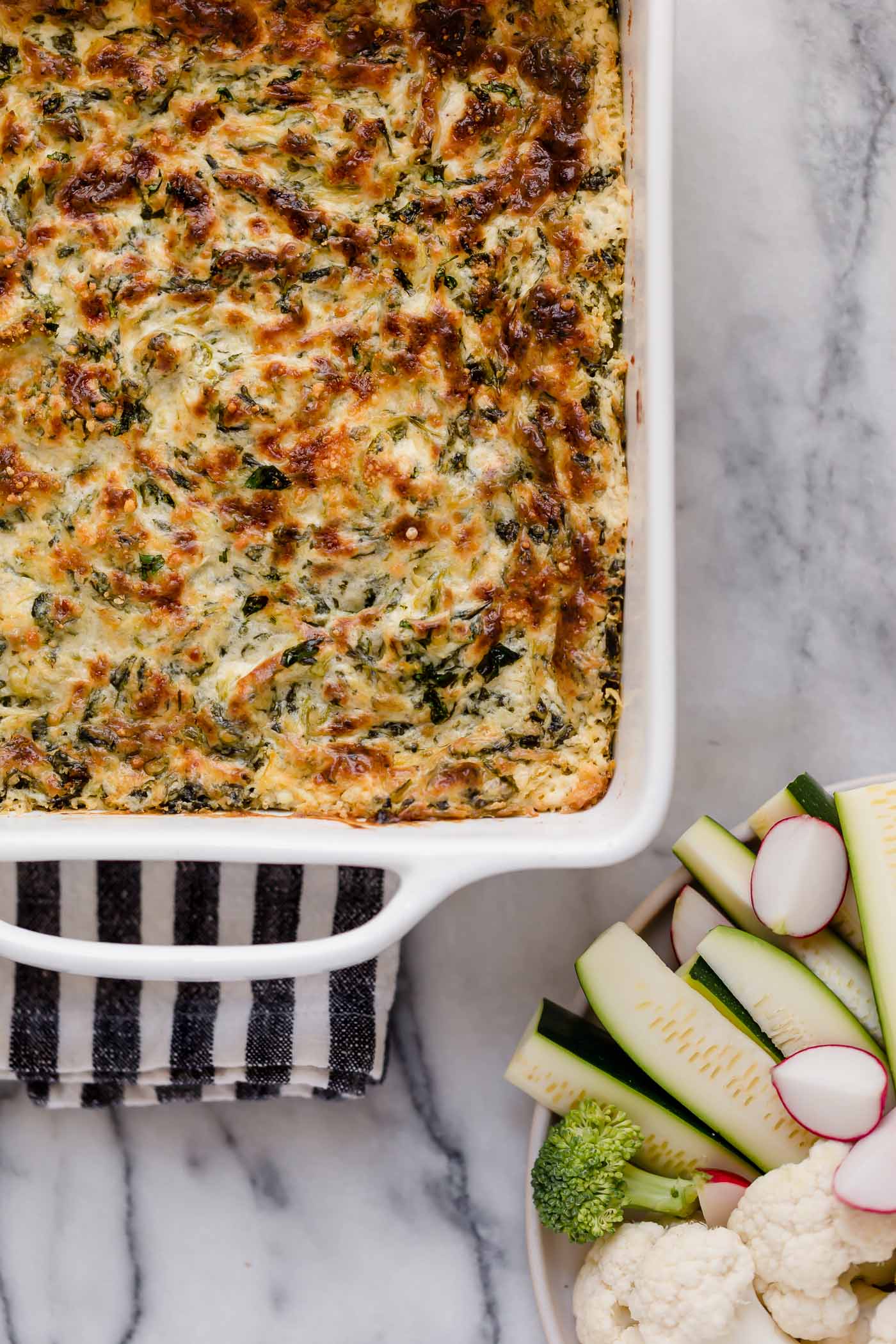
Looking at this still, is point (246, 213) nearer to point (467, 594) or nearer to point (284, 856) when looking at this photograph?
point (467, 594)

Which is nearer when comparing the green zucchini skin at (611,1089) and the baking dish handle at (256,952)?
the baking dish handle at (256,952)

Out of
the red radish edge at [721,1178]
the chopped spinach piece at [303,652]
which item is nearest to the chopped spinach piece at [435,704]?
the chopped spinach piece at [303,652]

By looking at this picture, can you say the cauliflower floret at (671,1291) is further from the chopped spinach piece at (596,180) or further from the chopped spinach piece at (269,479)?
the chopped spinach piece at (596,180)

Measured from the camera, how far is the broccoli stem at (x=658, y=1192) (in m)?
2.13

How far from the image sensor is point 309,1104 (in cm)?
250

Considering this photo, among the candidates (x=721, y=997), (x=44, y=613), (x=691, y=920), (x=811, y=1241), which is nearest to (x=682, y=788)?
(x=691, y=920)

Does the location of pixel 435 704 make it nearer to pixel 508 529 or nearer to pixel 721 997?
pixel 508 529

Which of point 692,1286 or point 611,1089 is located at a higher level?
point 611,1089

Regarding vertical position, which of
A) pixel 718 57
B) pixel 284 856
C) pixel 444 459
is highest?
pixel 718 57

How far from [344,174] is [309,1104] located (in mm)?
1796

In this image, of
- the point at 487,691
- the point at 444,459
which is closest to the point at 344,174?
the point at 444,459

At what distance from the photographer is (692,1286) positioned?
80.0 inches

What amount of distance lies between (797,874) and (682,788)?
1.25 ft

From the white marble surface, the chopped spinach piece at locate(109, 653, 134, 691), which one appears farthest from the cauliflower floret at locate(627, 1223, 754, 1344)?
the chopped spinach piece at locate(109, 653, 134, 691)
